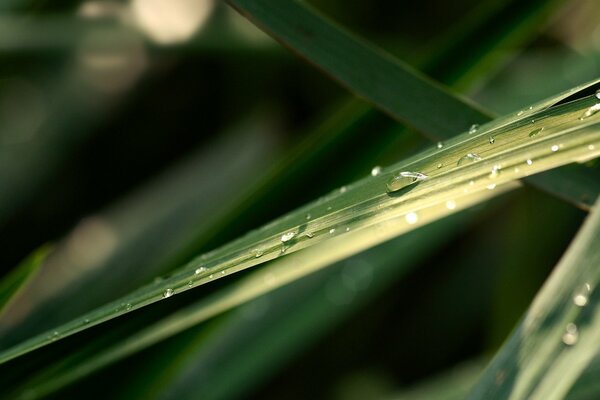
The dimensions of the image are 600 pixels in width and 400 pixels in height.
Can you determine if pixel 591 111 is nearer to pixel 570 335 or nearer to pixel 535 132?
Answer: pixel 535 132

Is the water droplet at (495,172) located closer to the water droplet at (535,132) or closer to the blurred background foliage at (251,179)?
the water droplet at (535,132)

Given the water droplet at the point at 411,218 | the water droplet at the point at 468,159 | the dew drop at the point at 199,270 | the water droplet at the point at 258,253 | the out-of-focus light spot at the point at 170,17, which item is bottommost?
the water droplet at the point at 411,218

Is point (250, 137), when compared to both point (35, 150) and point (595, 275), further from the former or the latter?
point (595, 275)

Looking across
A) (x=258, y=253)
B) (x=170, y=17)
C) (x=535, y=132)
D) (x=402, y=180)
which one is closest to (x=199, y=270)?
(x=258, y=253)

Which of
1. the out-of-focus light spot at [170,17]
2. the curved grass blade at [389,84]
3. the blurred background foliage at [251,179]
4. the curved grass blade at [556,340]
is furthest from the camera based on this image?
the out-of-focus light spot at [170,17]

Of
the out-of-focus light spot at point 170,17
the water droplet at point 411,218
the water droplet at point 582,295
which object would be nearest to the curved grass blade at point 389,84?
the water droplet at point 411,218

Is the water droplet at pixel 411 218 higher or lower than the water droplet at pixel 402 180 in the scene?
lower

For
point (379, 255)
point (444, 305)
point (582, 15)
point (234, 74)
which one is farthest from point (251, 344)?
point (582, 15)
